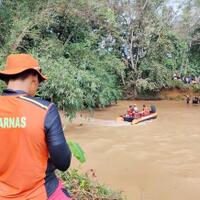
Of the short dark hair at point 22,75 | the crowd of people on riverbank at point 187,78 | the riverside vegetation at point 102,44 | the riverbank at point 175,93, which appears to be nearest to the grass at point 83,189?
the short dark hair at point 22,75

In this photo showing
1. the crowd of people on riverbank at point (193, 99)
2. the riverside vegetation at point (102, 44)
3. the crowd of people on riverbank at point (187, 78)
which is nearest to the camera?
the riverside vegetation at point (102, 44)

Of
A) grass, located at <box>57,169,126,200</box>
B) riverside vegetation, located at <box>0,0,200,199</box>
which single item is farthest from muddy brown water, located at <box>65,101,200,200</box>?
grass, located at <box>57,169,126,200</box>

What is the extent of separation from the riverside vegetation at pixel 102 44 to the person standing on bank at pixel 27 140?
995 centimetres

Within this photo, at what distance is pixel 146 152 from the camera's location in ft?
37.3

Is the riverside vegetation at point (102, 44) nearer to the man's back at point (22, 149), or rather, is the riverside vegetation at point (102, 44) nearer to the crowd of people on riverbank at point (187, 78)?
the crowd of people on riverbank at point (187, 78)

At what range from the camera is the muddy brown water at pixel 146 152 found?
319 inches

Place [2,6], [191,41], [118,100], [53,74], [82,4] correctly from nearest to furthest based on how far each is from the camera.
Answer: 1. [53,74]
2. [2,6]
3. [82,4]
4. [118,100]
5. [191,41]

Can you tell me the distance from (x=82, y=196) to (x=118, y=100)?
1711cm

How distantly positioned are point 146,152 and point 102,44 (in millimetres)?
10217

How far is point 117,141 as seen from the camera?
1270 centimetres

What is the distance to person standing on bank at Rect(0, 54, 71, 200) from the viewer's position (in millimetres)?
1924

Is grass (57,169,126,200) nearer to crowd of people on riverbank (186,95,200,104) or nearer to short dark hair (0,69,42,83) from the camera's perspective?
short dark hair (0,69,42,83)

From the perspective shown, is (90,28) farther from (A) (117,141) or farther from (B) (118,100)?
(A) (117,141)

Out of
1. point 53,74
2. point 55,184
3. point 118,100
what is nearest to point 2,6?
point 53,74
